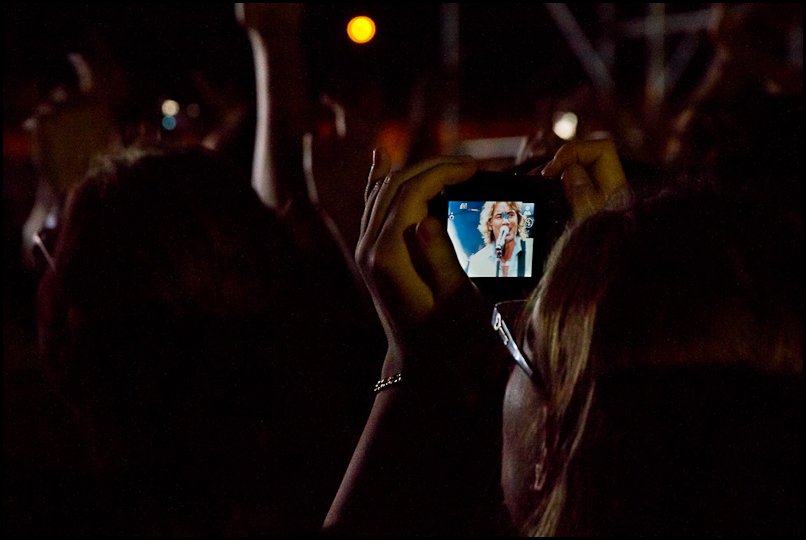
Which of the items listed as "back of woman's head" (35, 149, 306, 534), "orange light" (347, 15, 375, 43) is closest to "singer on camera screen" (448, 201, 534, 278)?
"back of woman's head" (35, 149, 306, 534)

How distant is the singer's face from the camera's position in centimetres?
96

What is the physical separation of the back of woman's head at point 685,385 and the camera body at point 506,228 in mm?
242

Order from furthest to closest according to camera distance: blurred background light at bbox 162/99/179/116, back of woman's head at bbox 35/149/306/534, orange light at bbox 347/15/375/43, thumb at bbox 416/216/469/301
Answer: blurred background light at bbox 162/99/179/116
orange light at bbox 347/15/375/43
back of woman's head at bbox 35/149/306/534
thumb at bbox 416/216/469/301

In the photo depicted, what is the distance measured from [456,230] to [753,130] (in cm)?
116

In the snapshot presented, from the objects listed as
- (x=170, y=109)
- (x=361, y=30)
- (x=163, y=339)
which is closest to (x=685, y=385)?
(x=163, y=339)

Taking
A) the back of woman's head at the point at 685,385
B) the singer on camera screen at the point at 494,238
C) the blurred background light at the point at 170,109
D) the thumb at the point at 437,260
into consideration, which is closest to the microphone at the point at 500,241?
the singer on camera screen at the point at 494,238

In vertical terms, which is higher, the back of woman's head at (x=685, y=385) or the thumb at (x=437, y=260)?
the thumb at (x=437, y=260)

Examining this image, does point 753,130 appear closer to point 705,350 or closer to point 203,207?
point 203,207

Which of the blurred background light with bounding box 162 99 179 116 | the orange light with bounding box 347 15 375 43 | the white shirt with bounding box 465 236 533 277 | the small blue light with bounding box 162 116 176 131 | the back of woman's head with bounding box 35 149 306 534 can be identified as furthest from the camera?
the blurred background light with bounding box 162 99 179 116

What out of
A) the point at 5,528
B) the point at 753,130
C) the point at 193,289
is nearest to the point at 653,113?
the point at 753,130

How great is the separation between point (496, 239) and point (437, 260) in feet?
0.44

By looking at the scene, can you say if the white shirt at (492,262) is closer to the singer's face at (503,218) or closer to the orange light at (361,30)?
the singer's face at (503,218)

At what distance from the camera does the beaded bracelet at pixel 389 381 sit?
0.89 m

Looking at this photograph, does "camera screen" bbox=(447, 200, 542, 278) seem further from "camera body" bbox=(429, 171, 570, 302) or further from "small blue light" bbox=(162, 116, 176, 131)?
"small blue light" bbox=(162, 116, 176, 131)
